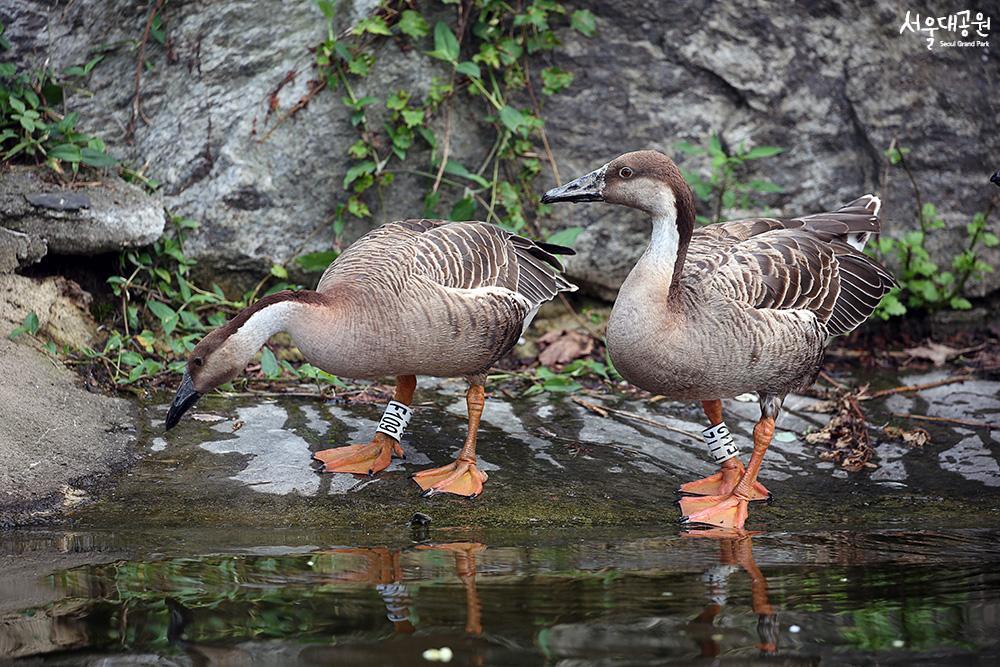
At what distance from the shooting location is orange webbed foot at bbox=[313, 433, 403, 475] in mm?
5406

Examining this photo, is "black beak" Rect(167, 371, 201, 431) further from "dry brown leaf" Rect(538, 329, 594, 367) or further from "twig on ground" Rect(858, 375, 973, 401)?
"twig on ground" Rect(858, 375, 973, 401)

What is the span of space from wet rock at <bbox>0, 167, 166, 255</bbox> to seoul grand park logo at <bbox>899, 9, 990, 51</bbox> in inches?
215

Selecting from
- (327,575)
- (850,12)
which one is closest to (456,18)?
(850,12)

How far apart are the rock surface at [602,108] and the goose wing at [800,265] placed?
70.8 inches

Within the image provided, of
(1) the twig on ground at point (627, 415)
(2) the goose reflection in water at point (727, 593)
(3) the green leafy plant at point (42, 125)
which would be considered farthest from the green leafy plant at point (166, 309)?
(2) the goose reflection in water at point (727, 593)

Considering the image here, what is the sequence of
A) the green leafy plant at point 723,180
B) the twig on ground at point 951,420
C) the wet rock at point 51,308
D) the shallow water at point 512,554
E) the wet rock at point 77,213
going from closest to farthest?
1. the shallow water at point 512,554
2. the twig on ground at point 951,420
3. the wet rock at point 51,308
4. the wet rock at point 77,213
5. the green leafy plant at point 723,180

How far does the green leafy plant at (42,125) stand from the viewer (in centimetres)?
702

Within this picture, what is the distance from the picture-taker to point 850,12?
7.80 m

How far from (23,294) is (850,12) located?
5.92 meters

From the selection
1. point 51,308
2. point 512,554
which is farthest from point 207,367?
point 51,308

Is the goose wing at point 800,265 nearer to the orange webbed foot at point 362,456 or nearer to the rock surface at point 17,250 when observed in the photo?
the orange webbed foot at point 362,456

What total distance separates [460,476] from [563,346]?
2447 millimetres

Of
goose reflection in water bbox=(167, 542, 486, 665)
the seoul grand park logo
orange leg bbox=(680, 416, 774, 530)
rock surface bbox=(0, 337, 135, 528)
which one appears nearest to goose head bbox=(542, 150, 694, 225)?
orange leg bbox=(680, 416, 774, 530)

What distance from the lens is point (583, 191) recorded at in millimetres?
5402
